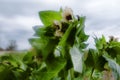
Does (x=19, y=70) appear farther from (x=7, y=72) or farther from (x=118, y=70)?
(x=118, y=70)

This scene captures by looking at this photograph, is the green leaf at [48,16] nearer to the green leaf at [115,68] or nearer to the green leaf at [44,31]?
the green leaf at [44,31]

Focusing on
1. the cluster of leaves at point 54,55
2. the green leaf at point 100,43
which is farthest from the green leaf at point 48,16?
the green leaf at point 100,43

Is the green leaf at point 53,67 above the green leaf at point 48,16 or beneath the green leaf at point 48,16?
beneath

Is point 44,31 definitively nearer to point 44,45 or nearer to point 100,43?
point 44,45

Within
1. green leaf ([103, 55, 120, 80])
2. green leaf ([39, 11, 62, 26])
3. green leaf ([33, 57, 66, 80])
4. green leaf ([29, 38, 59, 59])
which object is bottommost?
green leaf ([103, 55, 120, 80])

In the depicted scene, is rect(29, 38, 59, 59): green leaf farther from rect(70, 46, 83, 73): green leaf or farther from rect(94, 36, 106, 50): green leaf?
rect(94, 36, 106, 50): green leaf

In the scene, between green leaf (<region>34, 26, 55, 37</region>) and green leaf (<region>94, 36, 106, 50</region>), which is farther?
green leaf (<region>94, 36, 106, 50</region>)

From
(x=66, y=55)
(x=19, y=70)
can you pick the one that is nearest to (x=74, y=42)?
(x=66, y=55)

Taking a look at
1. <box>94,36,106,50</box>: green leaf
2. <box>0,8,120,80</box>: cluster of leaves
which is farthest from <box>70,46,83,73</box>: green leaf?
<box>94,36,106,50</box>: green leaf
